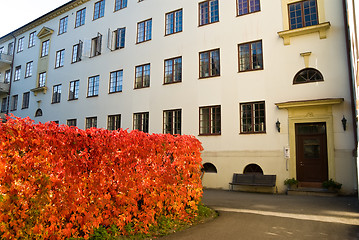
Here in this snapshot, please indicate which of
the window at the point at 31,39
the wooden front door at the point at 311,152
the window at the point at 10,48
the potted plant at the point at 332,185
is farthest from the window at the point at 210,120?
the window at the point at 10,48

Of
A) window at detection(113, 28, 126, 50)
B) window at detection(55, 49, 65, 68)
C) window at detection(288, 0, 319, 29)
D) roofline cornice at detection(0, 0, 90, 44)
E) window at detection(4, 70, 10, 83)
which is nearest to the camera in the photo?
window at detection(288, 0, 319, 29)

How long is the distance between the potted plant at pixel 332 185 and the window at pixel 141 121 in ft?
35.0

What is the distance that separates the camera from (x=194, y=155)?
306 inches

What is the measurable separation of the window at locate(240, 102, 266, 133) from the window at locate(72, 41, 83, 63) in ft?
50.6

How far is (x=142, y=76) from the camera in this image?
19203 mm

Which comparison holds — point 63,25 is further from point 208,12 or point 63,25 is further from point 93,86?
point 208,12

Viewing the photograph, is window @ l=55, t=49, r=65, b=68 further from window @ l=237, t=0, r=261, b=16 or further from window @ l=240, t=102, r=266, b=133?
window @ l=240, t=102, r=266, b=133

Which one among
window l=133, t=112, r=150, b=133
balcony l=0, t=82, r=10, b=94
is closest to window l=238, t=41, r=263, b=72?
window l=133, t=112, r=150, b=133

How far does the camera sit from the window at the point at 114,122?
20.0 metres

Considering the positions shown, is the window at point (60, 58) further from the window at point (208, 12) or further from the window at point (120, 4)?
the window at point (208, 12)

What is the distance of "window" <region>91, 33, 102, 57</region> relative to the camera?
22.0m

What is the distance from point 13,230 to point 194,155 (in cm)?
472

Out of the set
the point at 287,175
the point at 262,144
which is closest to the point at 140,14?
the point at 262,144

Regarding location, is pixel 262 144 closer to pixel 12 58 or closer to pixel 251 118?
pixel 251 118
